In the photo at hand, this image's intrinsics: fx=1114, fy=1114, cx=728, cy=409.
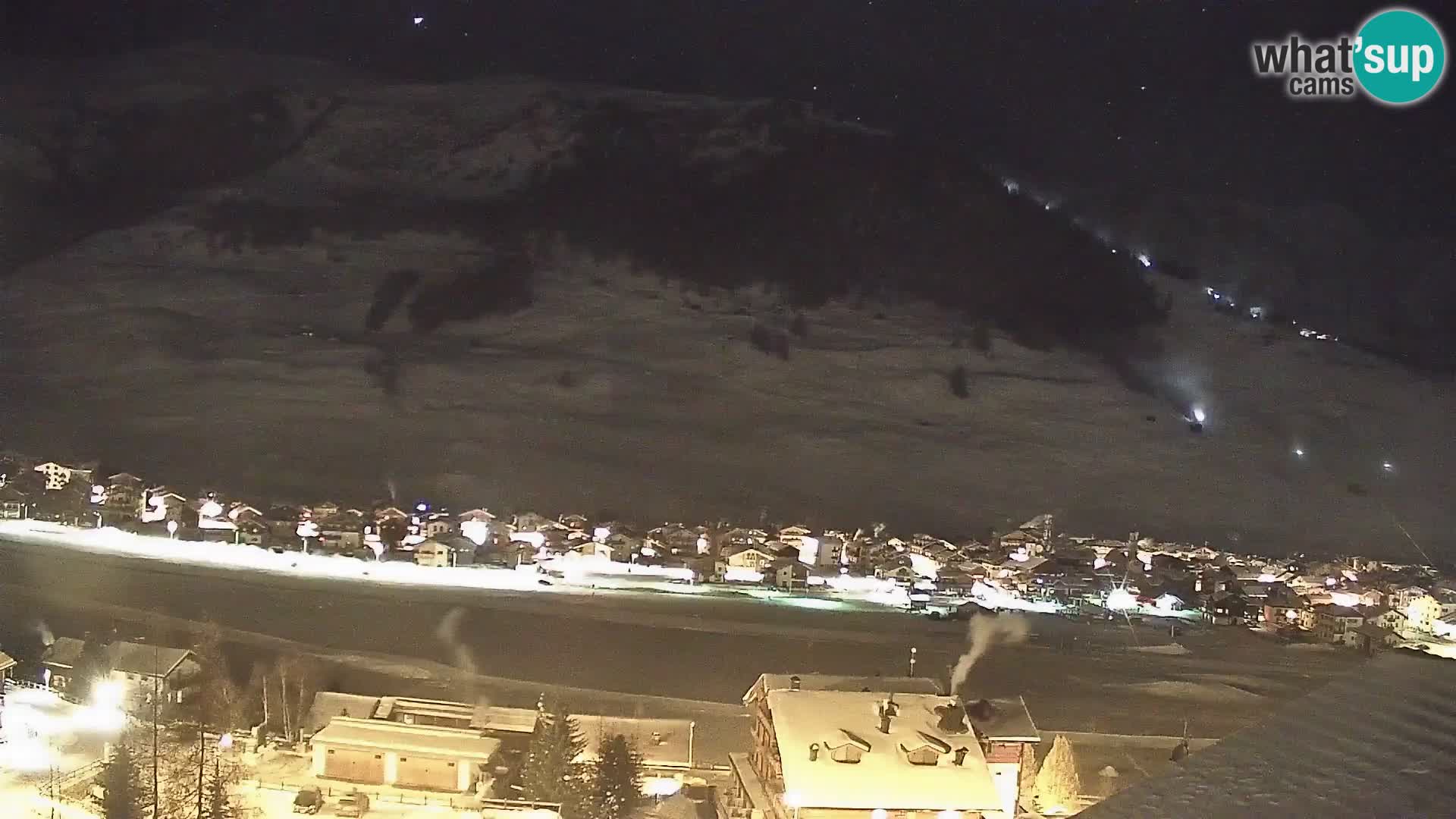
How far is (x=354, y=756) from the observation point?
429cm

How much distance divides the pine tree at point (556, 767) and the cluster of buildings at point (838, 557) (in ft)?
11.6

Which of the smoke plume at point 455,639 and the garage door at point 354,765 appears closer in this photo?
the garage door at point 354,765

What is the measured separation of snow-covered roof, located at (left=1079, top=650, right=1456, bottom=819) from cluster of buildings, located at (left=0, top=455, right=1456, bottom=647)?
238 inches

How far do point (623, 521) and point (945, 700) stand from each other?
218 inches

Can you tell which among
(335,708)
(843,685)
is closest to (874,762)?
(843,685)

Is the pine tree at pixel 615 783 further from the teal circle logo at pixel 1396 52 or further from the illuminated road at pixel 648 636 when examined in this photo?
the teal circle logo at pixel 1396 52

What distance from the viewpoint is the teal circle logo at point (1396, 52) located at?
726cm

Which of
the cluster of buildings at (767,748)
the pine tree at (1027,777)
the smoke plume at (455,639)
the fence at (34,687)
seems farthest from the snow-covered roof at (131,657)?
the pine tree at (1027,777)

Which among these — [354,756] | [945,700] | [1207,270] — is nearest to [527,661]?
[354,756]

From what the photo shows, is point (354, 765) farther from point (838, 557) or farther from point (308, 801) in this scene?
point (838, 557)

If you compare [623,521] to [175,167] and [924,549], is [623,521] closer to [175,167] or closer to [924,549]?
[924,549]

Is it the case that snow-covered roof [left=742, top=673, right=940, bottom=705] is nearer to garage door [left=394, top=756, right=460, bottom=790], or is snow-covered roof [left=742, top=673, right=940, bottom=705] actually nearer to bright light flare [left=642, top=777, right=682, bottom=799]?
bright light flare [left=642, top=777, right=682, bottom=799]

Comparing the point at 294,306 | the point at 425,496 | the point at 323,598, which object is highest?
the point at 294,306

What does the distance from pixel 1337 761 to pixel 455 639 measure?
5.51m
